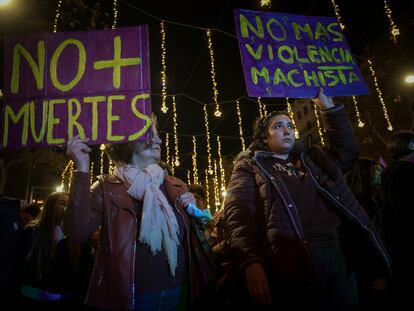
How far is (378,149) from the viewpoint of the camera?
17672 mm

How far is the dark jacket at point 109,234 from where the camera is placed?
6.66 feet

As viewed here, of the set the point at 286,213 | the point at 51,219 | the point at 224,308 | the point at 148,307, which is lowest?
the point at 224,308

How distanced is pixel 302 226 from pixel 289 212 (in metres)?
0.16

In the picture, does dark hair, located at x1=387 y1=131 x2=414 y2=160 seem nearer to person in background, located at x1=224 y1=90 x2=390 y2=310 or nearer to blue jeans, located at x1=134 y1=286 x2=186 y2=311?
person in background, located at x1=224 y1=90 x2=390 y2=310

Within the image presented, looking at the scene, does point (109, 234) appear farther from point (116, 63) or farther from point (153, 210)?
point (116, 63)

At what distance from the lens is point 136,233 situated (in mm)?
2311

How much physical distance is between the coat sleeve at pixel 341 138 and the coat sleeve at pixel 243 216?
32.1 inches

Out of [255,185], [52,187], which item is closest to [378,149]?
[255,185]

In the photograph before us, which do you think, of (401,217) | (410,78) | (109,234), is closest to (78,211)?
(109,234)

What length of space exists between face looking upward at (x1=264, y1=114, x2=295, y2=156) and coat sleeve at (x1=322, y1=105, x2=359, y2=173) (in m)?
0.35

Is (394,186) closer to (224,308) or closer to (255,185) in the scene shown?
(255,185)

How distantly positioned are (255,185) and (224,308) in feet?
4.68

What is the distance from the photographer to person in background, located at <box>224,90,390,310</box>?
2.15 m

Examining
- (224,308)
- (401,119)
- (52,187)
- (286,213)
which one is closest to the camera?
(286,213)
